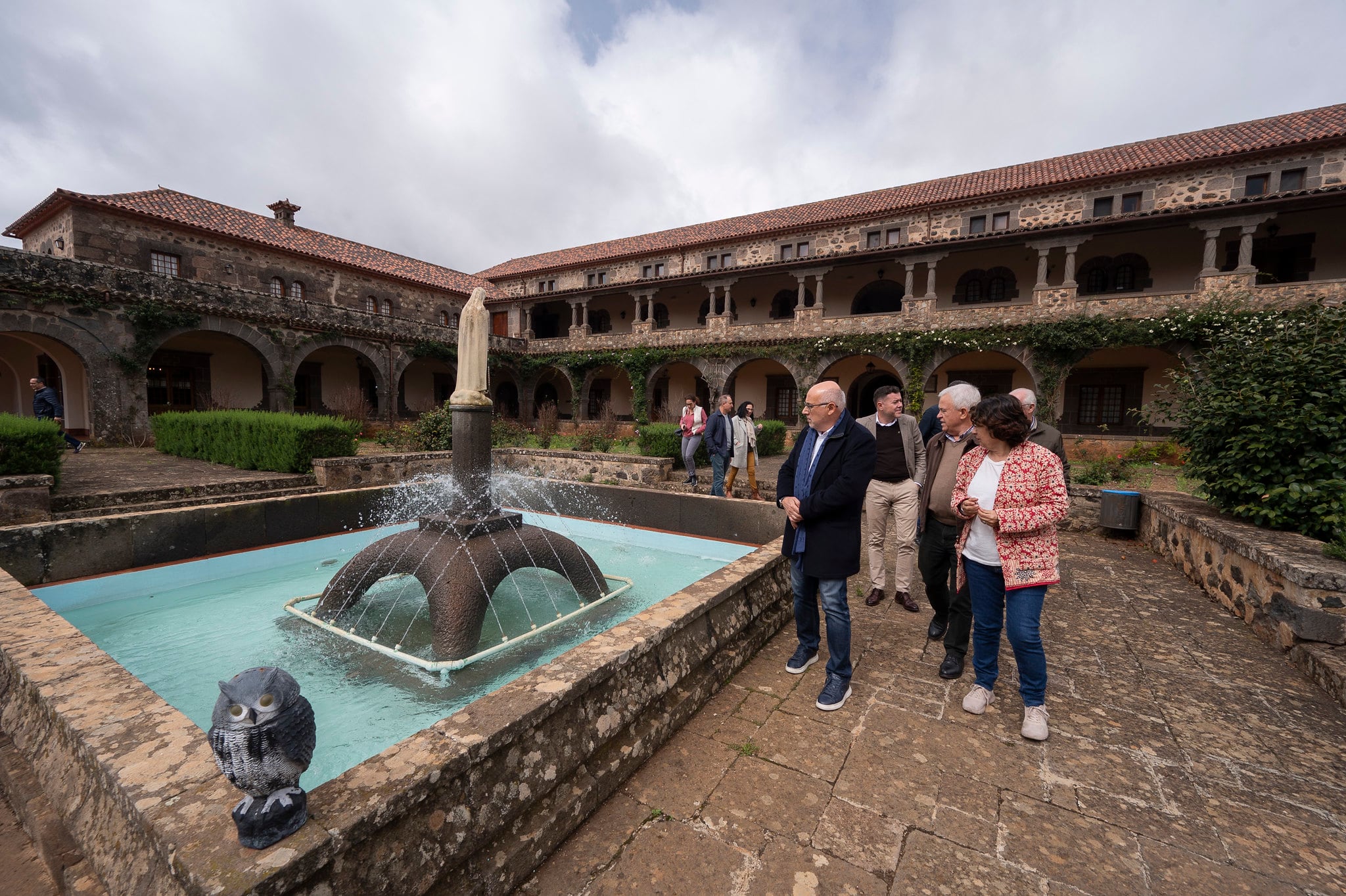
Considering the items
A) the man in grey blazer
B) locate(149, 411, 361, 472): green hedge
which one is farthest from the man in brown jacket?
locate(149, 411, 361, 472): green hedge

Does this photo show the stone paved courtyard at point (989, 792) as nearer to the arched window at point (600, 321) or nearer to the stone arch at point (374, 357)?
the stone arch at point (374, 357)

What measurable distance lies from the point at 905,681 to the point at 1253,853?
1.39 metres

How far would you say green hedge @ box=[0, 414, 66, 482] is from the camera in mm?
6234

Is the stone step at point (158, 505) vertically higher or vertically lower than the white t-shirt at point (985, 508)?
lower

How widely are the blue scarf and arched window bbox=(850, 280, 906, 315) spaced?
18.7 m

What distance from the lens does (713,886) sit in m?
1.74

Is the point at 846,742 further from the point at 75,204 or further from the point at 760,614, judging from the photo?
the point at 75,204

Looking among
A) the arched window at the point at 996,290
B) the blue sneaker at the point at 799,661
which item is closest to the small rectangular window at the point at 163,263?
the blue sneaker at the point at 799,661

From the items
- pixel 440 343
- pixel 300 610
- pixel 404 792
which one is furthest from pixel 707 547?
pixel 440 343

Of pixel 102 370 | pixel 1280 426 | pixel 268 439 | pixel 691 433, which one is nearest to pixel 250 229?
pixel 102 370

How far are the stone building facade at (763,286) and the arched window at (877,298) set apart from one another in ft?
0.26

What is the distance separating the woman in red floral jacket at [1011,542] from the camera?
2.54 meters

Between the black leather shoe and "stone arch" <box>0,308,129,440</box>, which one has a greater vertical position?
"stone arch" <box>0,308,129,440</box>

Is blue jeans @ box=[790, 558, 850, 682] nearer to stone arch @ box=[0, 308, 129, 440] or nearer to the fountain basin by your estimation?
the fountain basin
